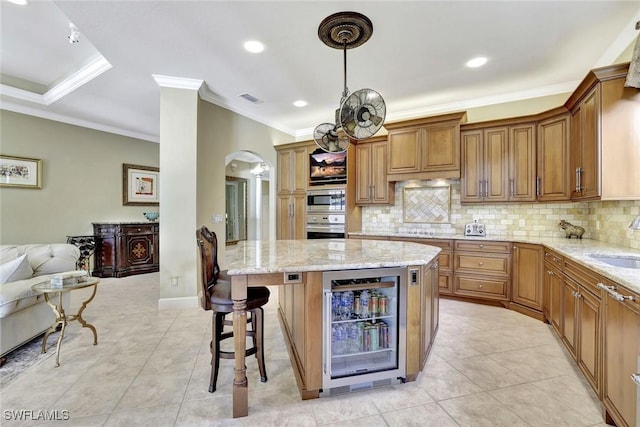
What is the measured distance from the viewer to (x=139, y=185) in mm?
Result: 6023

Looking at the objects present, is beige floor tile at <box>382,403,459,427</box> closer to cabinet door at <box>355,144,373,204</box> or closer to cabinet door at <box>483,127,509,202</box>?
cabinet door at <box>483,127,509,202</box>

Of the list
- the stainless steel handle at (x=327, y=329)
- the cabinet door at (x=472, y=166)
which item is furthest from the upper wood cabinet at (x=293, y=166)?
the stainless steel handle at (x=327, y=329)

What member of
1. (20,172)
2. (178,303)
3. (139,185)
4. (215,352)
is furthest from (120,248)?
(215,352)

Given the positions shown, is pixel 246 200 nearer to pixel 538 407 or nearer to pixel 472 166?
pixel 472 166

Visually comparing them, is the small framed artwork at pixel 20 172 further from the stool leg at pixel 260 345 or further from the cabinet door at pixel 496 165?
the cabinet door at pixel 496 165

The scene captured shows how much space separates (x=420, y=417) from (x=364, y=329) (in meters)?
0.58

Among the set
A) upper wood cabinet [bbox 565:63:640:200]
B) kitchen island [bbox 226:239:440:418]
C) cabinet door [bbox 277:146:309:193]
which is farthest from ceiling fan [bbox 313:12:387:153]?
cabinet door [bbox 277:146:309:193]

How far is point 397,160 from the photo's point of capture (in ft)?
14.1

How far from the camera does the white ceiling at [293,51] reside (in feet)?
7.64

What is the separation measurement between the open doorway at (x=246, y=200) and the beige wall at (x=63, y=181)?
8.46 ft

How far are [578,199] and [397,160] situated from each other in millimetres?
2113

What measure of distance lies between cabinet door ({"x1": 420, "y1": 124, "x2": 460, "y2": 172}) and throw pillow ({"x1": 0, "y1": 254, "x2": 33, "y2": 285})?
4.49 metres

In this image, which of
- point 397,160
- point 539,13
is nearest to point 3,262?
point 397,160

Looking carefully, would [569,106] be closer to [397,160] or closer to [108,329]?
[397,160]
